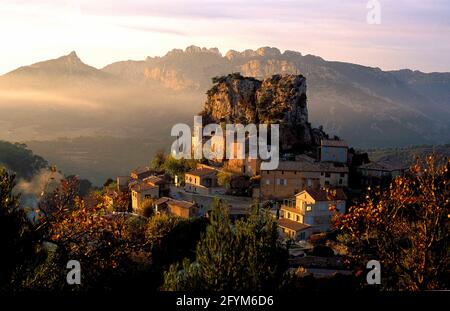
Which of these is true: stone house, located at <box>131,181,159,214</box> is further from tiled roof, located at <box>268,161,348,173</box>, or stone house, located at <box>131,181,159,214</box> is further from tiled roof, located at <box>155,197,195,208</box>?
tiled roof, located at <box>268,161,348,173</box>

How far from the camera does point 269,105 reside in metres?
65.1

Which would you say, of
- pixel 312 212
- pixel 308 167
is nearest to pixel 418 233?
pixel 312 212

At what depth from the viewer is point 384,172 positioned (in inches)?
2015

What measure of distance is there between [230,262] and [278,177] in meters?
37.9

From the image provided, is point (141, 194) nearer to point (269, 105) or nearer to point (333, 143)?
point (333, 143)

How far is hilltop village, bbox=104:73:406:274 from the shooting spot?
44.5m

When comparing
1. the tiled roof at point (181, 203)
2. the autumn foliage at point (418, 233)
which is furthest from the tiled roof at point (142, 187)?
the autumn foliage at point (418, 233)

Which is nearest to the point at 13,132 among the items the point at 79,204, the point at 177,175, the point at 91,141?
the point at 91,141

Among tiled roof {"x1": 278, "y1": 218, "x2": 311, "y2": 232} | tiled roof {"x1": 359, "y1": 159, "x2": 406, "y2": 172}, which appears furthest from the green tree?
tiled roof {"x1": 359, "y1": 159, "x2": 406, "y2": 172}

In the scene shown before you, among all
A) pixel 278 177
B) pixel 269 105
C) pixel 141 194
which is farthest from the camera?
pixel 269 105

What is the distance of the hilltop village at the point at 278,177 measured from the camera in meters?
44.5

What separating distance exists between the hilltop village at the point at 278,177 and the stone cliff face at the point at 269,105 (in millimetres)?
114
